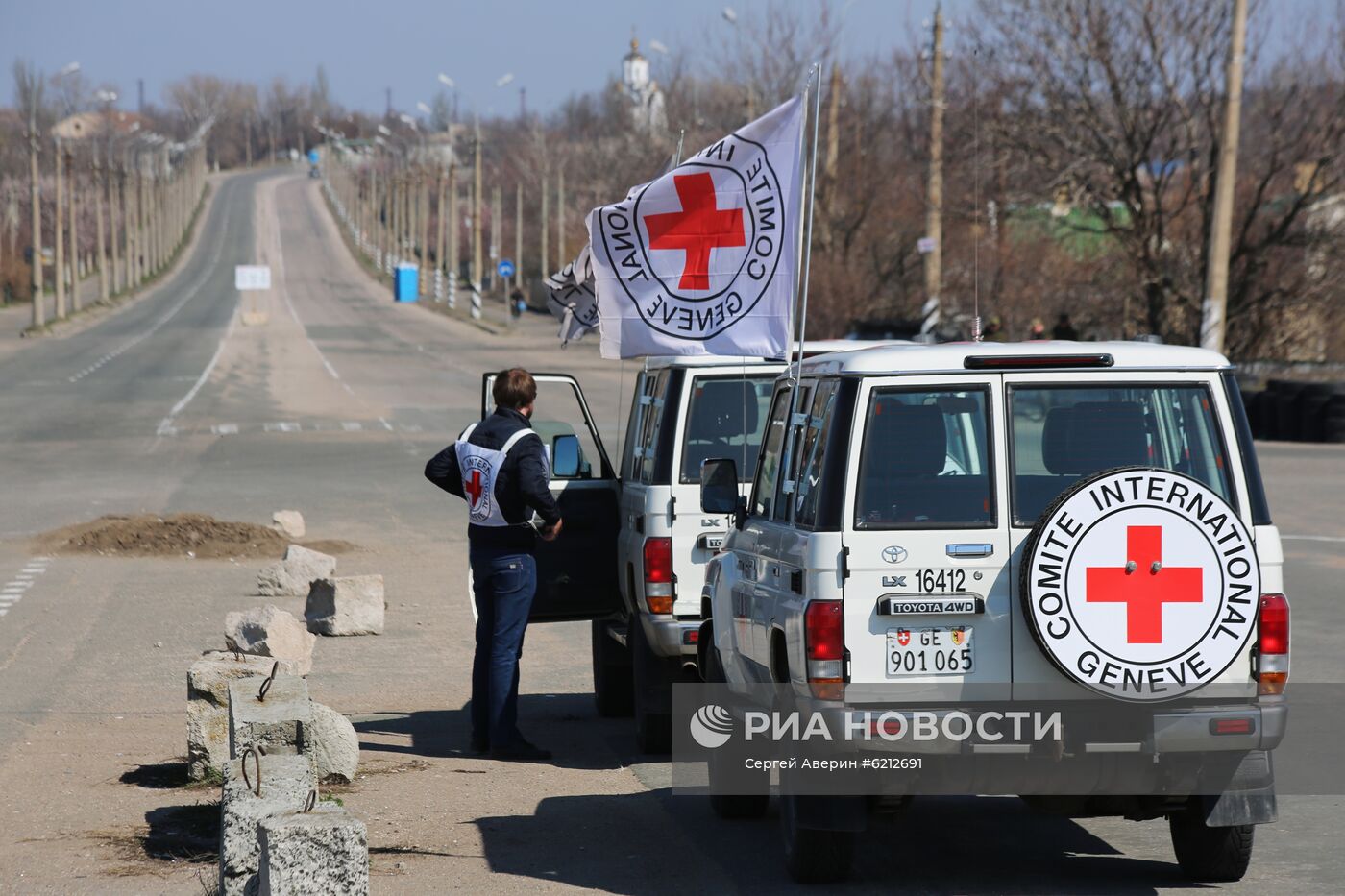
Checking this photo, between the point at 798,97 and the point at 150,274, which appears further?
the point at 150,274

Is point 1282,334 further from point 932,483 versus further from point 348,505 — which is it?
point 932,483

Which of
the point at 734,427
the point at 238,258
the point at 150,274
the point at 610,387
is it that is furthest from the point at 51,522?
the point at 238,258

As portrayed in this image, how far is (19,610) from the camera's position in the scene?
14891 millimetres

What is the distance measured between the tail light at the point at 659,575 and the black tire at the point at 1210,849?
9.84ft

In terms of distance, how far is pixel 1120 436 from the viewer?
6.32 meters

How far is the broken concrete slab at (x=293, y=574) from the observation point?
15883 mm

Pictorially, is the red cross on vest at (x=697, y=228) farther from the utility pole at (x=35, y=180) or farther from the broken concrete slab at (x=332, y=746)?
the utility pole at (x=35, y=180)

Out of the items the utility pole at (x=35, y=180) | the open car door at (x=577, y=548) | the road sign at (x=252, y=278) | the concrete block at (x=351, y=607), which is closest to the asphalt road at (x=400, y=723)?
the concrete block at (x=351, y=607)

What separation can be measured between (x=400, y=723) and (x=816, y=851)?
435cm

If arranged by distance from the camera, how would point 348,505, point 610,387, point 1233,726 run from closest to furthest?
point 1233,726
point 348,505
point 610,387

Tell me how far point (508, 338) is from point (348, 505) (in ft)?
173

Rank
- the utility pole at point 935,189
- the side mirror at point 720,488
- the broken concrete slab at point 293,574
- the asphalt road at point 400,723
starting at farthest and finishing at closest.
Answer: the utility pole at point 935,189 < the broken concrete slab at point 293,574 < the side mirror at point 720,488 < the asphalt road at point 400,723

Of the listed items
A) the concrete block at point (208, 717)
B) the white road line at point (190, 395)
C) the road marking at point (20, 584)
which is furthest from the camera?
the white road line at point (190, 395)

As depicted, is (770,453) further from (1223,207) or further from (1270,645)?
(1223,207)
